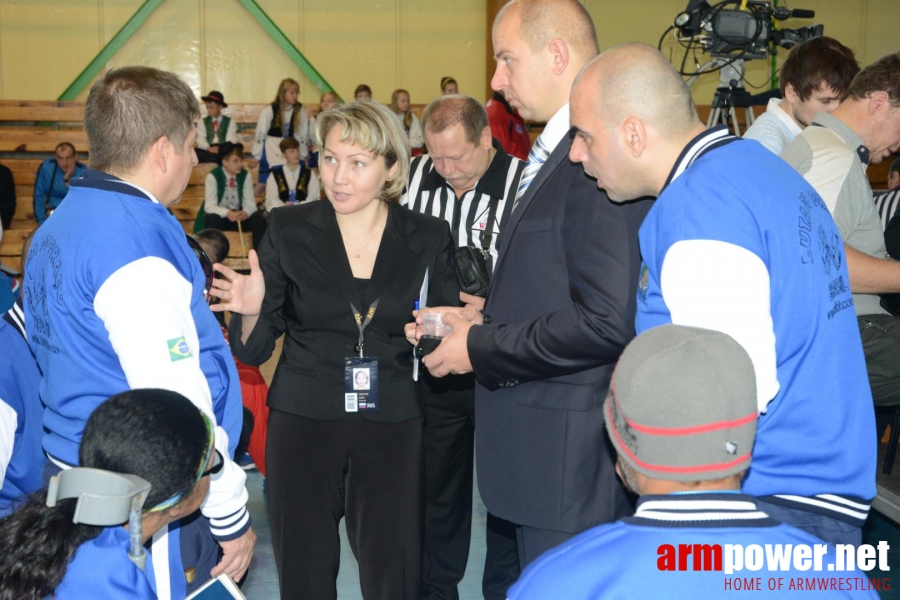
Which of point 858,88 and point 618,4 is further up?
point 618,4

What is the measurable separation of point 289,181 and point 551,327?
9.89 meters

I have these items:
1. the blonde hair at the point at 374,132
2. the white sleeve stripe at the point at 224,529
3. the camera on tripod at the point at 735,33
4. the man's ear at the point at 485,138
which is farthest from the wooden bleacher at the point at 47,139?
the white sleeve stripe at the point at 224,529

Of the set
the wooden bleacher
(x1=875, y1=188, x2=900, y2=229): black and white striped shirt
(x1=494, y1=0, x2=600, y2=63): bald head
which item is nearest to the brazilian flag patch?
(x1=494, y1=0, x2=600, y2=63): bald head

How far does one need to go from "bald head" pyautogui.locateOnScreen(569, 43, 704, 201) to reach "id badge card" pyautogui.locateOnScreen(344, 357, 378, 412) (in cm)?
101

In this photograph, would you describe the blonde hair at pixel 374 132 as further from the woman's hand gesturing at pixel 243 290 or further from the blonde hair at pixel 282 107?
the blonde hair at pixel 282 107

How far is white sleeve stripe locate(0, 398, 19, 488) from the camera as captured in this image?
2.07 meters

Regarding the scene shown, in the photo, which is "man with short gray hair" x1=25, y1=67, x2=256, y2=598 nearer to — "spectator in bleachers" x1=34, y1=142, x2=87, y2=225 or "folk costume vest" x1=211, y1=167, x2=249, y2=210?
"folk costume vest" x1=211, y1=167, x2=249, y2=210

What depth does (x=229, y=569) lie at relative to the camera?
6.56 ft

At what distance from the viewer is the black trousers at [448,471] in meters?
3.28

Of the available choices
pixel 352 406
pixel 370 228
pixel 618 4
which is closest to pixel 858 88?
pixel 370 228

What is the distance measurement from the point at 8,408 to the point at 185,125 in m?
0.86

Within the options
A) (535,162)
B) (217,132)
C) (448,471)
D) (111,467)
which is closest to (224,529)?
(111,467)

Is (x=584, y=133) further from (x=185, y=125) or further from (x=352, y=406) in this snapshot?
(x=352, y=406)

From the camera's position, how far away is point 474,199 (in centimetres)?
382
